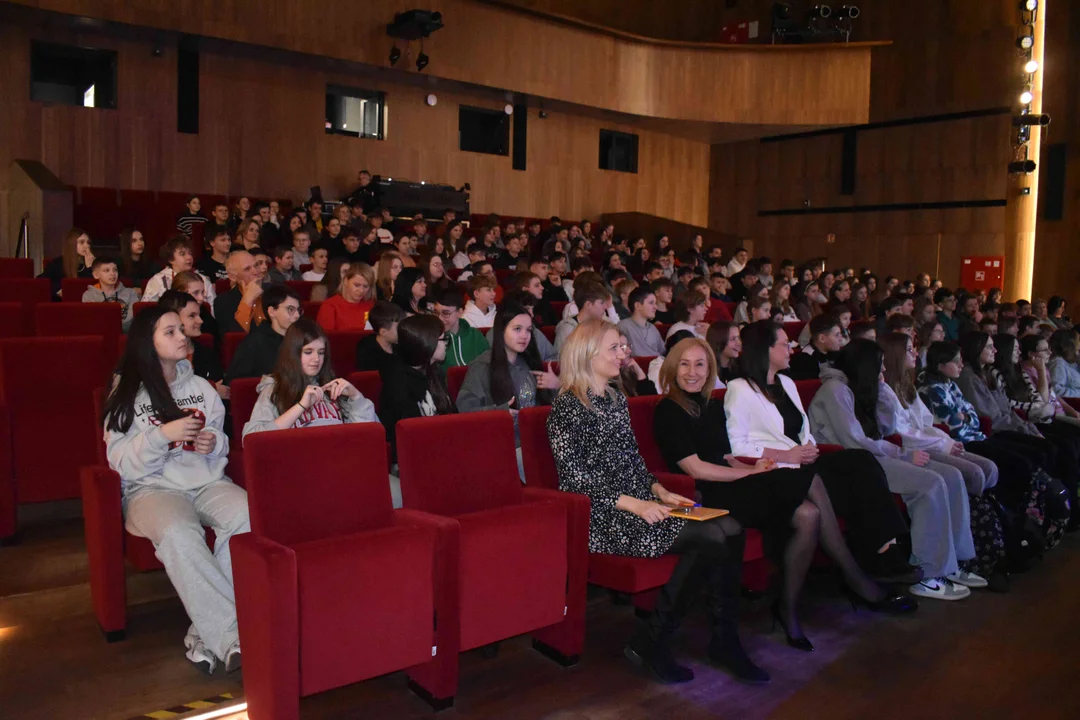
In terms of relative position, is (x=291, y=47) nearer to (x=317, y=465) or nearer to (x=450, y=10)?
(x=450, y=10)

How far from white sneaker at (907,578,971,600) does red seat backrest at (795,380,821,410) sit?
2.57 ft

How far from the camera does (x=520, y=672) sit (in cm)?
248

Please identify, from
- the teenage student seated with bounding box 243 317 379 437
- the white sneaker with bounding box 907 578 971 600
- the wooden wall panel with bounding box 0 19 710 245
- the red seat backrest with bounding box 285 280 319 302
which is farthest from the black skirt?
the wooden wall panel with bounding box 0 19 710 245

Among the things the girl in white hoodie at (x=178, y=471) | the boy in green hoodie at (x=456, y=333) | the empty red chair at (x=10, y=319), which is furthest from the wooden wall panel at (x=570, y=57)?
the girl in white hoodie at (x=178, y=471)

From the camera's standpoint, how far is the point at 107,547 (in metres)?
2.43

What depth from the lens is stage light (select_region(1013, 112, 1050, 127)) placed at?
32.0 ft

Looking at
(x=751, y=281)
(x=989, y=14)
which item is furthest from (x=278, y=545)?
(x=989, y=14)

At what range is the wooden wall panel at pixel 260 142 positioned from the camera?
25.4 feet

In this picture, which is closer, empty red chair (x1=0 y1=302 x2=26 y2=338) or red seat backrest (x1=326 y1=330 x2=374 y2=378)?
red seat backrest (x1=326 y1=330 x2=374 y2=378)

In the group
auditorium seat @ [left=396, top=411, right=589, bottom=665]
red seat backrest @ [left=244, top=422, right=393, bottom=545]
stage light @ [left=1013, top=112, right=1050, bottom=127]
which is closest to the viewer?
red seat backrest @ [left=244, top=422, right=393, bottom=545]

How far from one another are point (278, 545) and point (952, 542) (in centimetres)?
249

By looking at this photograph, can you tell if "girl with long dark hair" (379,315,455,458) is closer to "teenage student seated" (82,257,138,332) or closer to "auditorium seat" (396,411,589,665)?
"auditorium seat" (396,411,589,665)

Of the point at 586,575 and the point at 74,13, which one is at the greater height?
the point at 74,13

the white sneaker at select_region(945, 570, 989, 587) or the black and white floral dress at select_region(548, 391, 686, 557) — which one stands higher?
the black and white floral dress at select_region(548, 391, 686, 557)
